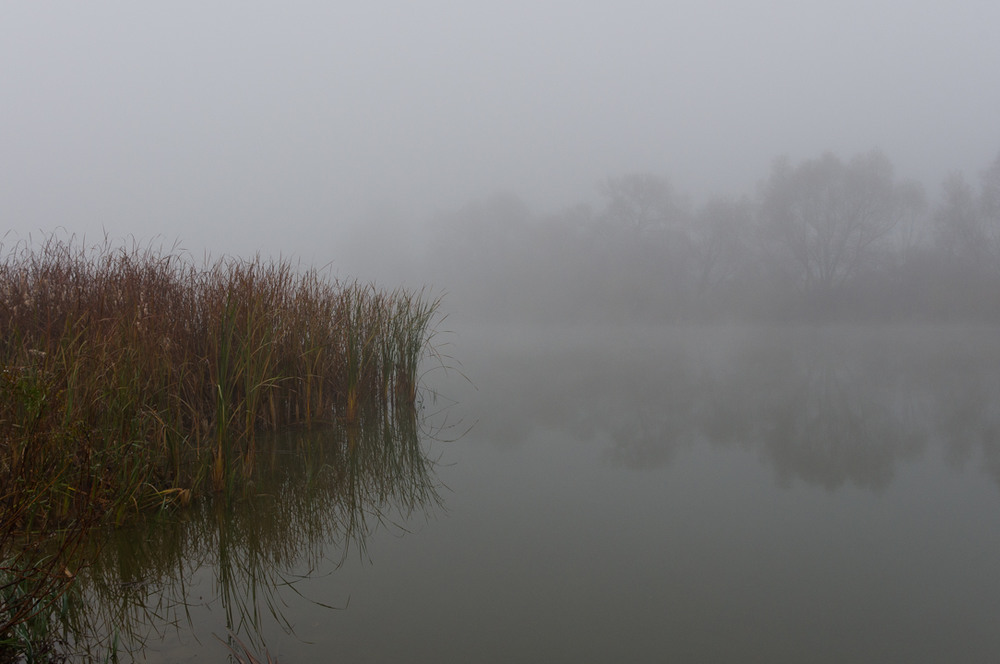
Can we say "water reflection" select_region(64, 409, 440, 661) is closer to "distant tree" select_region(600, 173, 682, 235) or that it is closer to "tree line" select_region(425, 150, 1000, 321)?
"tree line" select_region(425, 150, 1000, 321)

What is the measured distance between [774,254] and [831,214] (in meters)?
2.33

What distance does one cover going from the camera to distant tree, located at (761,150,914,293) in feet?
67.9

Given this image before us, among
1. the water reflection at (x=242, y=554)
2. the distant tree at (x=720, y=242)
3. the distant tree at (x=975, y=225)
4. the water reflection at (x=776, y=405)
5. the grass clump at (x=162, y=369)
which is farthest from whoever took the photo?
the distant tree at (x=720, y=242)

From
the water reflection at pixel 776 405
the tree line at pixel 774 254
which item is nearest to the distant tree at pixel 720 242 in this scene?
the tree line at pixel 774 254

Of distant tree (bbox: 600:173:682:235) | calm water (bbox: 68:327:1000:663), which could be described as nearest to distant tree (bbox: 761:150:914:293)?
distant tree (bbox: 600:173:682:235)

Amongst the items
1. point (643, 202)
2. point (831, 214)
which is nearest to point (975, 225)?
point (831, 214)

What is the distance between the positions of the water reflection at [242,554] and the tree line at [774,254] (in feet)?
67.5

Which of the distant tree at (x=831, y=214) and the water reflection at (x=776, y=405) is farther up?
the distant tree at (x=831, y=214)

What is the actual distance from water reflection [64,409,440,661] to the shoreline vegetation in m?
0.14

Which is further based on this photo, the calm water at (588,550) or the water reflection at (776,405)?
the water reflection at (776,405)

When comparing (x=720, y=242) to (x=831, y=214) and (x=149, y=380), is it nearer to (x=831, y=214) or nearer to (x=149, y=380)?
(x=831, y=214)

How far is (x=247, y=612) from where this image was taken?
1.69 m

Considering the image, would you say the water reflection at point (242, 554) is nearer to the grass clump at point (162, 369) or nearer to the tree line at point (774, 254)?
the grass clump at point (162, 369)

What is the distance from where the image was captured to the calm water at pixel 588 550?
1615 millimetres
